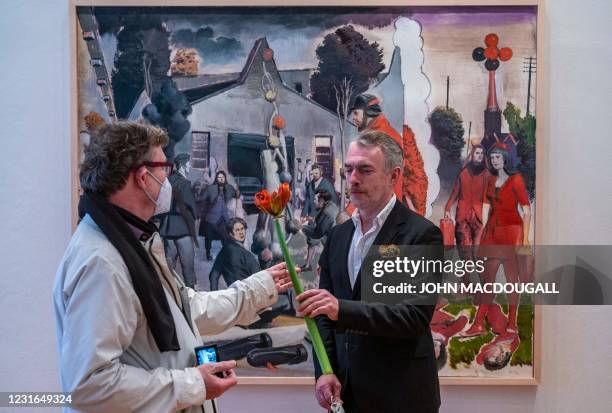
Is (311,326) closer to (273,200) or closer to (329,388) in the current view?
(329,388)

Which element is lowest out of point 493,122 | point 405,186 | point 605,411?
point 605,411

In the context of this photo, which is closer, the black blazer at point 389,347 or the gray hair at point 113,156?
the gray hair at point 113,156

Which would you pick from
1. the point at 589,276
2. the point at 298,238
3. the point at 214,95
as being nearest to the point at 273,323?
the point at 298,238

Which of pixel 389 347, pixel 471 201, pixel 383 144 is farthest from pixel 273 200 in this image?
pixel 471 201

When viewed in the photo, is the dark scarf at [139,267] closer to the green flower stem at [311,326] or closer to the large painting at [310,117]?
the green flower stem at [311,326]

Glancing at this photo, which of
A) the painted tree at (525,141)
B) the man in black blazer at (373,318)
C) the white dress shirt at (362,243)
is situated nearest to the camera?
the man in black blazer at (373,318)

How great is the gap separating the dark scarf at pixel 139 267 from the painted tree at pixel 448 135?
5.63 feet

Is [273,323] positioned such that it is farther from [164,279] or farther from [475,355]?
[164,279]

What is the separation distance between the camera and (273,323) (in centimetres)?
312

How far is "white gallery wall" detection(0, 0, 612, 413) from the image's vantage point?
3062 millimetres

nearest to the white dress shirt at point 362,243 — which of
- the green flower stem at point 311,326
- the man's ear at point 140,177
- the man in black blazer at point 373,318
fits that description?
the man in black blazer at point 373,318

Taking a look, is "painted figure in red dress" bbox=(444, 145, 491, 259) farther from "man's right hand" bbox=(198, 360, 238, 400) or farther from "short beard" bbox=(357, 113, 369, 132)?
"man's right hand" bbox=(198, 360, 238, 400)

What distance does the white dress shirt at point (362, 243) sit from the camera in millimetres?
2367

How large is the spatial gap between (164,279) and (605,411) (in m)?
2.31
